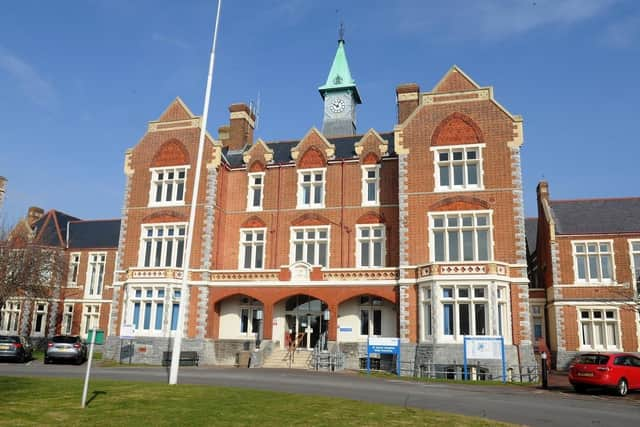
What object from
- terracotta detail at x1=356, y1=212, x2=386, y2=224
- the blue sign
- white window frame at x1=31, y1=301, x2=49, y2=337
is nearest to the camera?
the blue sign

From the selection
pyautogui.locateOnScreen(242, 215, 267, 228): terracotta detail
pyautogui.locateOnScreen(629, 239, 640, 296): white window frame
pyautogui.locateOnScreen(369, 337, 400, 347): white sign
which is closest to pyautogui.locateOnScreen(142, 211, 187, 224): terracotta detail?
pyautogui.locateOnScreen(242, 215, 267, 228): terracotta detail

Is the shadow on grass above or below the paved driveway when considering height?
above

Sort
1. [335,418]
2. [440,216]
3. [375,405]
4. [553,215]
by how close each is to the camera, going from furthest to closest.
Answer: [553,215], [440,216], [375,405], [335,418]

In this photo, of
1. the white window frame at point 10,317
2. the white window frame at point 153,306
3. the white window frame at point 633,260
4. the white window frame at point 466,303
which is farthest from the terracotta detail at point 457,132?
the white window frame at point 10,317

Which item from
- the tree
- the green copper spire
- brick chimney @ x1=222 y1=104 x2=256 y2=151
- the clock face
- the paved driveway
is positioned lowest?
the paved driveway

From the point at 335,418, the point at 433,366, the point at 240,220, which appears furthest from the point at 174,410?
the point at 240,220

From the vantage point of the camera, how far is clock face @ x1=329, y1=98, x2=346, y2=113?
1769 inches

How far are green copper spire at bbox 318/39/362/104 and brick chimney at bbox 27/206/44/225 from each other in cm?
2757

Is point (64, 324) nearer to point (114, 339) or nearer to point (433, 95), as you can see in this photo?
point (114, 339)

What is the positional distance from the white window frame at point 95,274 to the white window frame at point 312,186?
20.3 m

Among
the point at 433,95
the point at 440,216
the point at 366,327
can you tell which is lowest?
the point at 366,327

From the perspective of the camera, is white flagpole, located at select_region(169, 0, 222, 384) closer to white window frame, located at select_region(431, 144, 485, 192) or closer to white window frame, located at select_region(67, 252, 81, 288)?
white window frame, located at select_region(431, 144, 485, 192)

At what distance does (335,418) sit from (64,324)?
129 feet

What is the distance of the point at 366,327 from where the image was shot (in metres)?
29.7
